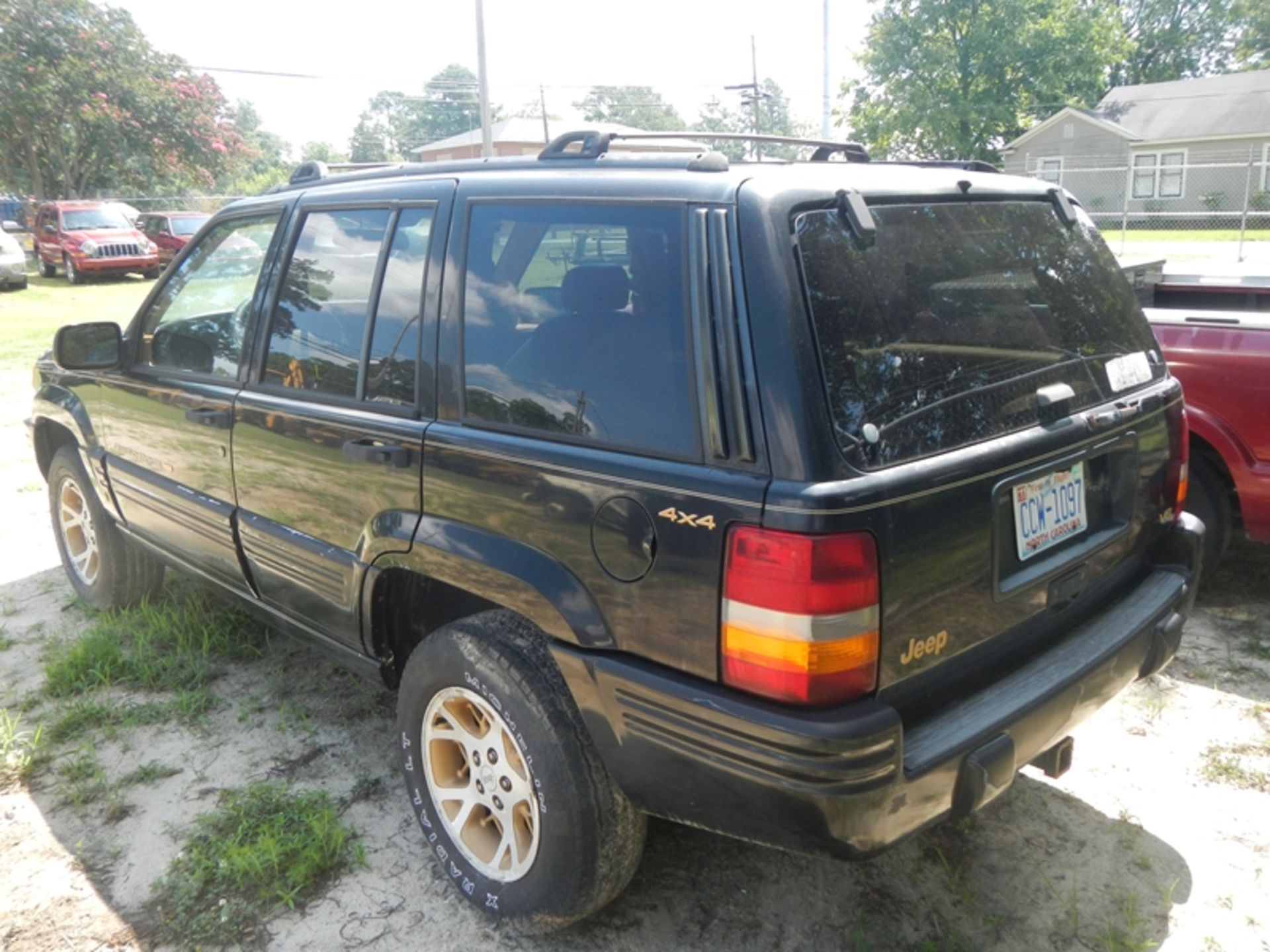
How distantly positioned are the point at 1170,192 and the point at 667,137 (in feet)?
120

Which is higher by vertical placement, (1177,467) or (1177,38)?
(1177,38)

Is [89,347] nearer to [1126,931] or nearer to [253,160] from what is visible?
[1126,931]

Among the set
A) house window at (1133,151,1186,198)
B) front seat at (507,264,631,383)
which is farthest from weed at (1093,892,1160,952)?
house window at (1133,151,1186,198)

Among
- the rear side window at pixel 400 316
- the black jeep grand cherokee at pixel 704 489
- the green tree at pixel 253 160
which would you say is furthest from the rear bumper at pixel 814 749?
the green tree at pixel 253 160

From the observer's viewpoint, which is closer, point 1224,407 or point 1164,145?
point 1224,407

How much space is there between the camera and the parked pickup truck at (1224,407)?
4000 mm

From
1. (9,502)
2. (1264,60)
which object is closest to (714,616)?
(9,502)

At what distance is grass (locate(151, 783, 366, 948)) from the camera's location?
8.70 ft

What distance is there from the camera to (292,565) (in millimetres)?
3162

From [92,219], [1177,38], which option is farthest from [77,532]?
[1177,38]

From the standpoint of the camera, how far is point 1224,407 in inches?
161

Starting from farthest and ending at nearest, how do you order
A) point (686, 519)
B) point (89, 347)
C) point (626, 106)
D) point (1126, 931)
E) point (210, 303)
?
1. point (626, 106)
2. point (89, 347)
3. point (210, 303)
4. point (1126, 931)
5. point (686, 519)

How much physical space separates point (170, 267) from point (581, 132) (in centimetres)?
205

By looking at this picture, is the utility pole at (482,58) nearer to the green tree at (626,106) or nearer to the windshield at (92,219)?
the windshield at (92,219)
